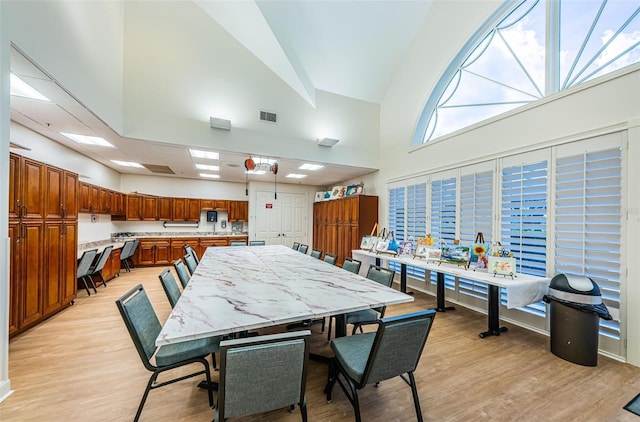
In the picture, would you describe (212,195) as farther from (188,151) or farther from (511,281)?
(511,281)

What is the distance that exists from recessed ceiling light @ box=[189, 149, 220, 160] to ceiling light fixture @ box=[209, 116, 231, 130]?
0.55m

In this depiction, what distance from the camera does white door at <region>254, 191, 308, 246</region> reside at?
7832 millimetres

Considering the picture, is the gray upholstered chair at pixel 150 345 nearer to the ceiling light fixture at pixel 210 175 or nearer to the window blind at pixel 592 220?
the window blind at pixel 592 220

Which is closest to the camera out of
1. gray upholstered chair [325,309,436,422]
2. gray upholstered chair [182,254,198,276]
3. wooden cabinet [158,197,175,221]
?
gray upholstered chair [325,309,436,422]

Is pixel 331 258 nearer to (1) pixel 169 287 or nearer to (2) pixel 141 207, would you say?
(1) pixel 169 287

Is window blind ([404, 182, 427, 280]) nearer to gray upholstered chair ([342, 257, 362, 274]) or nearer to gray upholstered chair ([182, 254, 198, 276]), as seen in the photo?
gray upholstered chair ([342, 257, 362, 274])

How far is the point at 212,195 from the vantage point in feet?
25.4

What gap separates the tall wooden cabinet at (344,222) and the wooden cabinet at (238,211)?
7.87 ft

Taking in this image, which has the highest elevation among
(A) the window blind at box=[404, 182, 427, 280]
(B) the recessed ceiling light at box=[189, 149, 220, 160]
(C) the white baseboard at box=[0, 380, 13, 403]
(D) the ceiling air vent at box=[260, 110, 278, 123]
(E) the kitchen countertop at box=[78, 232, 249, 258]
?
(D) the ceiling air vent at box=[260, 110, 278, 123]

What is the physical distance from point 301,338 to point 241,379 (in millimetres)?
346

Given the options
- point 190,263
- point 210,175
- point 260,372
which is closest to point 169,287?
point 190,263

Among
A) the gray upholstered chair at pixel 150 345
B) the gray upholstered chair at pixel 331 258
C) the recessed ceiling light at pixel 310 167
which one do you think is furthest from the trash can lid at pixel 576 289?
the recessed ceiling light at pixel 310 167

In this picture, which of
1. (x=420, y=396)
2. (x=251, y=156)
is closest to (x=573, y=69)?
(x=420, y=396)

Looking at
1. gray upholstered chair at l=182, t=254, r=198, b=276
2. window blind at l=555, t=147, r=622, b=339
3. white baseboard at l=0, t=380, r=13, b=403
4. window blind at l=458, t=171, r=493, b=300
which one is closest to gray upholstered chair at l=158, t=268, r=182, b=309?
gray upholstered chair at l=182, t=254, r=198, b=276
